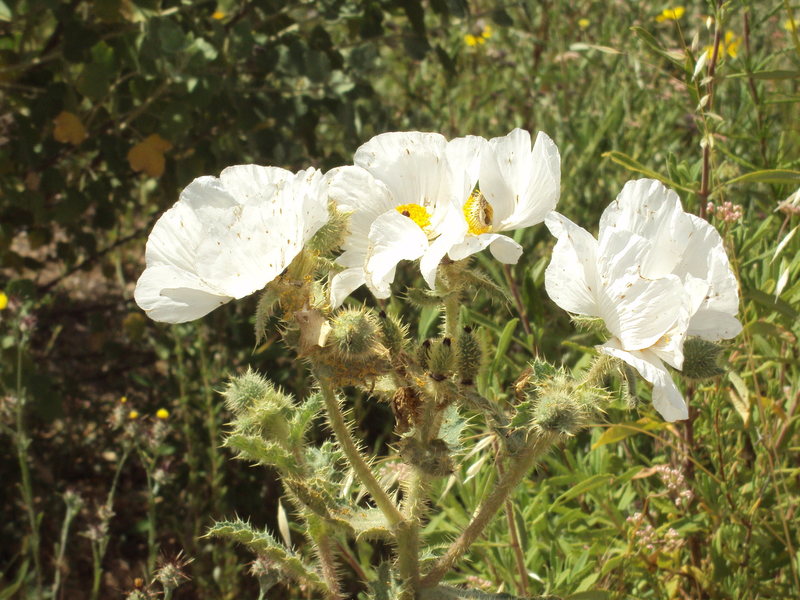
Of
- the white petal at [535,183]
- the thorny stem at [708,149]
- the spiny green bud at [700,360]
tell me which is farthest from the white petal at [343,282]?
the thorny stem at [708,149]

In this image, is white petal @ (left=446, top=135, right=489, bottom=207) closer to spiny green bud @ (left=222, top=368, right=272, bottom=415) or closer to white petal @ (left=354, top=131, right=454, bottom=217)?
white petal @ (left=354, top=131, right=454, bottom=217)

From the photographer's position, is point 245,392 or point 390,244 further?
point 245,392

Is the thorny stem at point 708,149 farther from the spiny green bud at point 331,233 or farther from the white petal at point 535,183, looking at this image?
the spiny green bud at point 331,233

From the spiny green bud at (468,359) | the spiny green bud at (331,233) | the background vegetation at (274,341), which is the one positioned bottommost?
the background vegetation at (274,341)

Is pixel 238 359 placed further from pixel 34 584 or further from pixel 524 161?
pixel 524 161

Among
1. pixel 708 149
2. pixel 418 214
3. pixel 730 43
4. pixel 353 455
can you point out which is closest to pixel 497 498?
pixel 353 455

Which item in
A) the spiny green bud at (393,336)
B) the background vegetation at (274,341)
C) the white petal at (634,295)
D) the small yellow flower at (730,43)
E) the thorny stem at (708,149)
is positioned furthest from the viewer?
the small yellow flower at (730,43)

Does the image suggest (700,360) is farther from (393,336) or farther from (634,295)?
(393,336)
